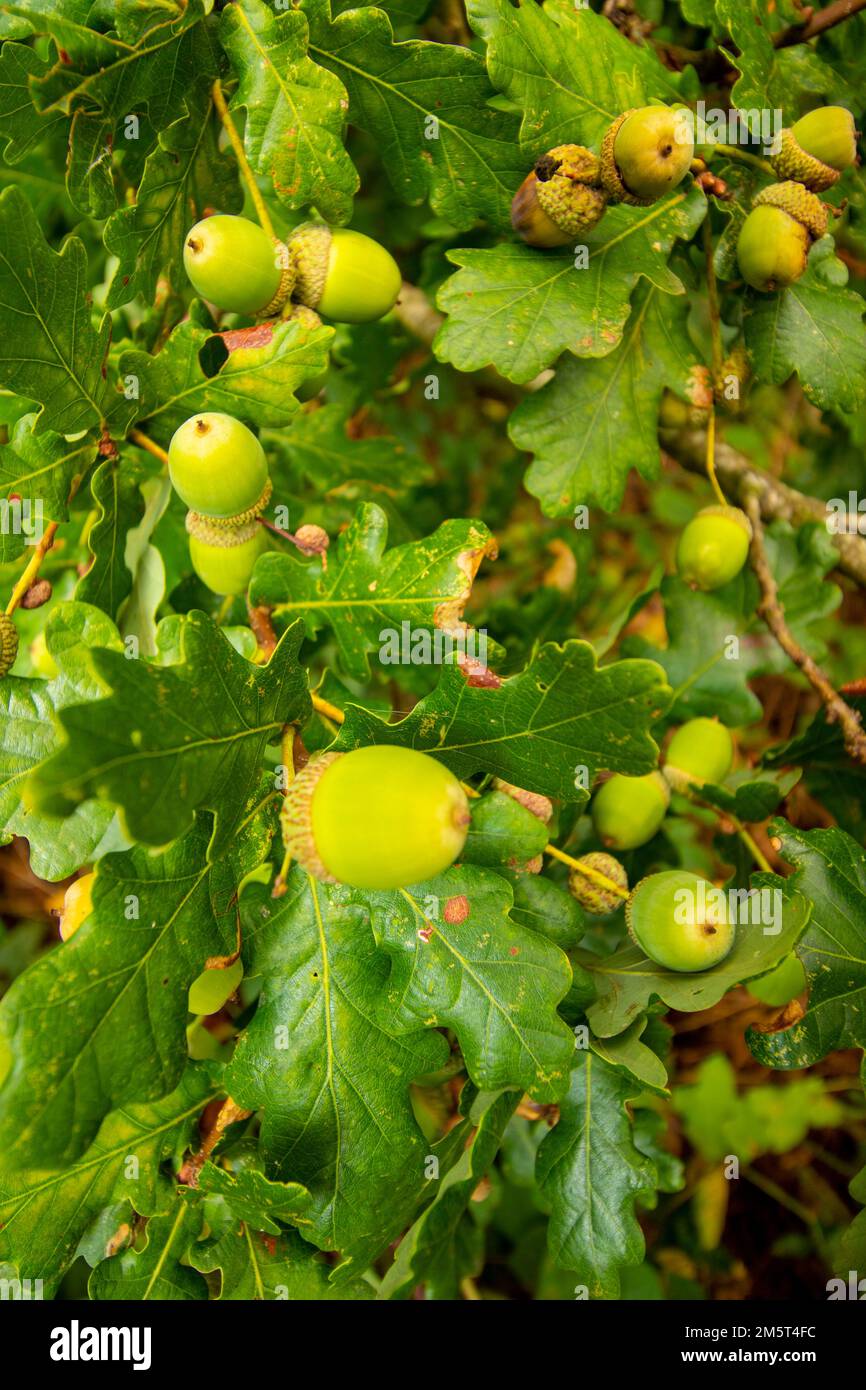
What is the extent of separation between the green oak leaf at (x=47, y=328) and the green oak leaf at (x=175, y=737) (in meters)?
0.50

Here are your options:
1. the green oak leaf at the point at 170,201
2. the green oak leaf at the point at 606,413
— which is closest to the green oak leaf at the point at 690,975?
the green oak leaf at the point at 606,413

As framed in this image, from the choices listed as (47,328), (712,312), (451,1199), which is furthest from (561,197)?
(451,1199)

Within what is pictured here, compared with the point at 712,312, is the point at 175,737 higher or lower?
lower

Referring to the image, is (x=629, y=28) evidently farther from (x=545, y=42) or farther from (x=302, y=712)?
(x=302, y=712)

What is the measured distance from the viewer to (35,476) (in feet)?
4.79

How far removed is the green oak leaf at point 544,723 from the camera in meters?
1.16

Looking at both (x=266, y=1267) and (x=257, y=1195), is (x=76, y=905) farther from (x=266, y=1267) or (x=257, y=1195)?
(x=266, y=1267)

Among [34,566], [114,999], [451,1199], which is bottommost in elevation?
[451,1199]

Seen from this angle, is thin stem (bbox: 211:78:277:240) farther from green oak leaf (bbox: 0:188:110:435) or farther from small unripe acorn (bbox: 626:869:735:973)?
small unripe acorn (bbox: 626:869:735:973)

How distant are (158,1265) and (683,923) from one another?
0.99 meters

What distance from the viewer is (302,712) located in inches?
52.7

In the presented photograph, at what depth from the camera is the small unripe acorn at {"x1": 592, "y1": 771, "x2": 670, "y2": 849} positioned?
178 cm
